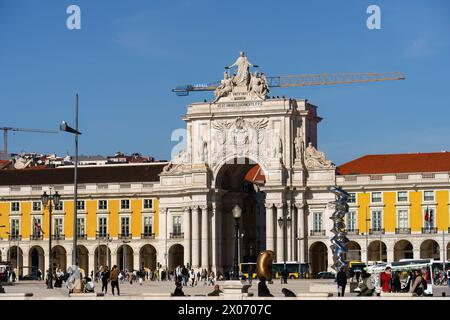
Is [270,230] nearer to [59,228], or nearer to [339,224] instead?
[59,228]

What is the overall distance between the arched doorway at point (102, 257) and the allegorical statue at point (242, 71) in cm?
1982

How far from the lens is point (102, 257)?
129m

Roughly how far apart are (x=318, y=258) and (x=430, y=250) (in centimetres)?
1085

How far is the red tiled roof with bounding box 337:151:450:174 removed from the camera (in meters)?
120

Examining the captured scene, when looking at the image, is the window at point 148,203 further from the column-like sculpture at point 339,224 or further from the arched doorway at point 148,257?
the column-like sculpture at point 339,224

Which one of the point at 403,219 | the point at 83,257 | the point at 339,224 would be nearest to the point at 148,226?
the point at 83,257

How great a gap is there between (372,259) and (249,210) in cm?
1497

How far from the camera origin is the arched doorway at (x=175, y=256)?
411ft

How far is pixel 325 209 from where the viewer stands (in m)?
119

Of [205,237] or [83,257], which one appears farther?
[83,257]

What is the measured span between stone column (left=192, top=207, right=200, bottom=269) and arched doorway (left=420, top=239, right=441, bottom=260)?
782 inches

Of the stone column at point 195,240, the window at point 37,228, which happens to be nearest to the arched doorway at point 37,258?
the window at point 37,228

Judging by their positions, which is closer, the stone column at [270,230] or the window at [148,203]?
the stone column at [270,230]
